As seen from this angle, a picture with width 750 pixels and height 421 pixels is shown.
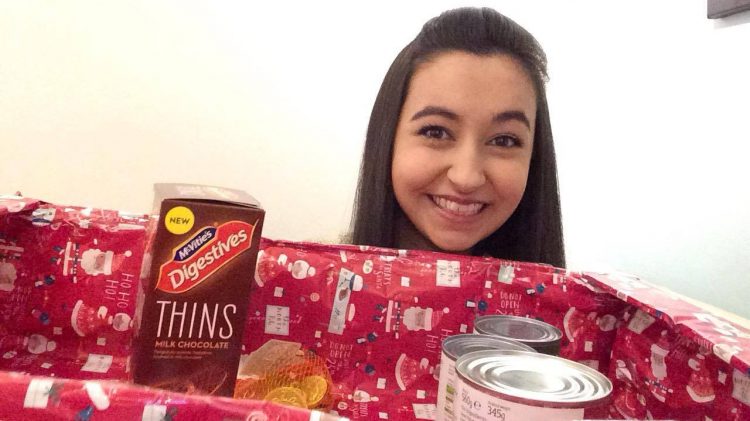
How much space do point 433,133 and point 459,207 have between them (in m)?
0.12

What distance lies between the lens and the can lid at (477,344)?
62cm

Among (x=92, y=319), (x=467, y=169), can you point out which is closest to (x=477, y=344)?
(x=467, y=169)

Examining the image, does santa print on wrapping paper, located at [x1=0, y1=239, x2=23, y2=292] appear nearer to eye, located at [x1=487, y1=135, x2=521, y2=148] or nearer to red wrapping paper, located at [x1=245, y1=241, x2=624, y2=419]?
red wrapping paper, located at [x1=245, y1=241, x2=624, y2=419]

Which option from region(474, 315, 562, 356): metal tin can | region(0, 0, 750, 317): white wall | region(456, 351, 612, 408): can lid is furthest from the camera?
region(0, 0, 750, 317): white wall

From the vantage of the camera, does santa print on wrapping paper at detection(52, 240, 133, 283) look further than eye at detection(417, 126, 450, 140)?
No

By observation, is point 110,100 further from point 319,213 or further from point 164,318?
point 164,318

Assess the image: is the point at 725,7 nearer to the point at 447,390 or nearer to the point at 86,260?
the point at 447,390

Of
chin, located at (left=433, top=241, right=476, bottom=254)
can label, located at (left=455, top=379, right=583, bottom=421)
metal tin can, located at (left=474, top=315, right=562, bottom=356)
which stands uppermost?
chin, located at (left=433, top=241, right=476, bottom=254)

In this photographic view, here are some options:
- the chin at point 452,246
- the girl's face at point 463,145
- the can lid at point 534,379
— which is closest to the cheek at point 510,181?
the girl's face at point 463,145

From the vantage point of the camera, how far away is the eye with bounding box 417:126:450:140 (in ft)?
2.90

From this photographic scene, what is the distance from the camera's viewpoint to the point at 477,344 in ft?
2.08

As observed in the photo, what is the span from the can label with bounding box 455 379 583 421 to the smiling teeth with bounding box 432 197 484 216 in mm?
449

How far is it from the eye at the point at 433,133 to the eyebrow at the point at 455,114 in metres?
0.02

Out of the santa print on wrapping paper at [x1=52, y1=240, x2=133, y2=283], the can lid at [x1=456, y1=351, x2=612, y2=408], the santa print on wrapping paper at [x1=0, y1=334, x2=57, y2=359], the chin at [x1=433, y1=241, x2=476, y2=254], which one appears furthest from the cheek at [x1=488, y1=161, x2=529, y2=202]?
the santa print on wrapping paper at [x1=0, y1=334, x2=57, y2=359]
